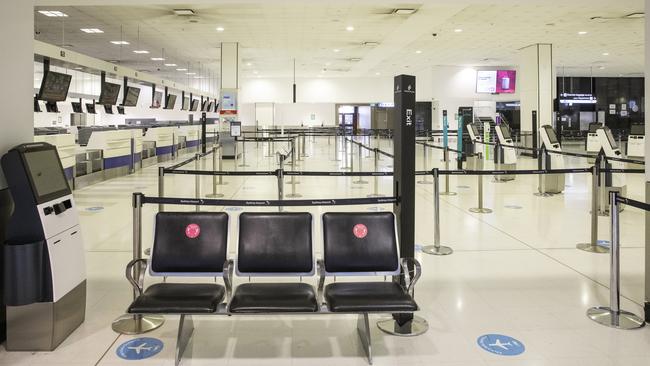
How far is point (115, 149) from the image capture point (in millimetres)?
13211

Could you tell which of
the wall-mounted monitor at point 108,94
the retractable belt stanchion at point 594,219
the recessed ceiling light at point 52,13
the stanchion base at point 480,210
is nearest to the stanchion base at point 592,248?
Answer: the retractable belt stanchion at point 594,219

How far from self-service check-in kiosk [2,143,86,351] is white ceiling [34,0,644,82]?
9013 millimetres

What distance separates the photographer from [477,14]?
13938mm

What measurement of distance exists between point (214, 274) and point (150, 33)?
1483 centimetres

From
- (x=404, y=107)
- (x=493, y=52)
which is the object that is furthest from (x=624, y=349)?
(x=493, y=52)

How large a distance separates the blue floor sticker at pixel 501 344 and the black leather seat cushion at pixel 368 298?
666 millimetres

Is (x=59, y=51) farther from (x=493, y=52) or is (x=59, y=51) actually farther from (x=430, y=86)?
(x=430, y=86)

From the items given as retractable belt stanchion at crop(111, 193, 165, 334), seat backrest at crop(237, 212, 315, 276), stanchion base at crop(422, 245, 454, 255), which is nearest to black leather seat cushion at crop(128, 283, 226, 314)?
seat backrest at crop(237, 212, 315, 276)

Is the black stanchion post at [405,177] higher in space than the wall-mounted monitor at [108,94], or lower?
lower

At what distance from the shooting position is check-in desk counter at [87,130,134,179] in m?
12.5

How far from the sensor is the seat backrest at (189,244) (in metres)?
3.61

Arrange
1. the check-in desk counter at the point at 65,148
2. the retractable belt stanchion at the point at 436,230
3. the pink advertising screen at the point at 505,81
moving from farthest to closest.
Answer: the pink advertising screen at the point at 505,81
the check-in desk counter at the point at 65,148
the retractable belt stanchion at the point at 436,230

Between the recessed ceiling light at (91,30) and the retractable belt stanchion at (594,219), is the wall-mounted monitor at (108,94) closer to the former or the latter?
the recessed ceiling light at (91,30)

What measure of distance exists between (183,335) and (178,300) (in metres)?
0.30
